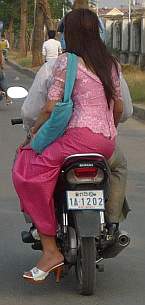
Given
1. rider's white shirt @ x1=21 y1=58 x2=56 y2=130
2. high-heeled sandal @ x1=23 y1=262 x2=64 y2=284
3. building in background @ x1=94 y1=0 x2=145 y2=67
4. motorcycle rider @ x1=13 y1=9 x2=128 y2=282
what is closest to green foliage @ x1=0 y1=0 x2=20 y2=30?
building in background @ x1=94 y1=0 x2=145 y2=67

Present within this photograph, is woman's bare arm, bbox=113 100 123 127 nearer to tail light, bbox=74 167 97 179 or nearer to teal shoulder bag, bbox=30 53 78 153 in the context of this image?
teal shoulder bag, bbox=30 53 78 153

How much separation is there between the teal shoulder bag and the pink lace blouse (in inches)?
1.5

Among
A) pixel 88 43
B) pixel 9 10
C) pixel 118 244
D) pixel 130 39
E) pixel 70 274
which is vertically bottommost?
pixel 9 10

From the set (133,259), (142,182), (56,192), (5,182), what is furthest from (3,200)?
(56,192)

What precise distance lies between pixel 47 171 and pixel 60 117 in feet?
1.11

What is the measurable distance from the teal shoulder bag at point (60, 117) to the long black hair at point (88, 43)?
0.26 ft

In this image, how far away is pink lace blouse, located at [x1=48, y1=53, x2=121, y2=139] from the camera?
5328 mm

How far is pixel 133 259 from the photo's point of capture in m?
6.52

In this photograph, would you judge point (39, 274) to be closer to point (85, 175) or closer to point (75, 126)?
point (85, 175)

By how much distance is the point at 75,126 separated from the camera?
5340 mm

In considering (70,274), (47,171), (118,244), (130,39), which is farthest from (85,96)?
(130,39)

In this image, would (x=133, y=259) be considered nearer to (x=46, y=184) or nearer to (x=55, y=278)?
(x=55, y=278)

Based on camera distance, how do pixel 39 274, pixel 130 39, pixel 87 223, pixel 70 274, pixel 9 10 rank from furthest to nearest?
pixel 9 10, pixel 130 39, pixel 70 274, pixel 39 274, pixel 87 223

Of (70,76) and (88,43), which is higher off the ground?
(88,43)
